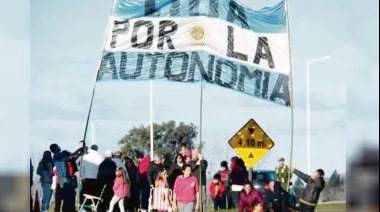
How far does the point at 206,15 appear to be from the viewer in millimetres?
14141

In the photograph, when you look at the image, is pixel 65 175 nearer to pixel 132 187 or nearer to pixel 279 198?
pixel 132 187

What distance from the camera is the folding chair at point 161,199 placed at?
1486 centimetres

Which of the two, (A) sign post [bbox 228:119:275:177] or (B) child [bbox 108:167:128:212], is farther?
(B) child [bbox 108:167:128:212]

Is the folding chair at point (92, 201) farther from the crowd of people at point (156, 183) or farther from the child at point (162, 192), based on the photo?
the child at point (162, 192)

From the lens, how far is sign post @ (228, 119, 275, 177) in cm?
1442

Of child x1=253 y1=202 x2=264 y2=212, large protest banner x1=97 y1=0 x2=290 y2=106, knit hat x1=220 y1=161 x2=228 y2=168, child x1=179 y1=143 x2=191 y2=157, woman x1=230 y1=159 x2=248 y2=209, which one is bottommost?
child x1=253 y1=202 x2=264 y2=212

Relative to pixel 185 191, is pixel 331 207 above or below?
below

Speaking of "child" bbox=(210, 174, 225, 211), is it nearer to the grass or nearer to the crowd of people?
the crowd of people

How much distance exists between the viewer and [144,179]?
15.2 metres

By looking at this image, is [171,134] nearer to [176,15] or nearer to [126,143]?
[126,143]

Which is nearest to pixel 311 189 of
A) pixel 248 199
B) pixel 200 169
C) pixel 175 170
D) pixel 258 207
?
pixel 258 207

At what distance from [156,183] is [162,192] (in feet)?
0.55

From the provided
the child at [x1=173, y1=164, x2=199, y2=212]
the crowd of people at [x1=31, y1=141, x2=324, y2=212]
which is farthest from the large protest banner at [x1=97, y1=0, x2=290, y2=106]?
the child at [x1=173, y1=164, x2=199, y2=212]

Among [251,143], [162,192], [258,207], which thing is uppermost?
[251,143]
